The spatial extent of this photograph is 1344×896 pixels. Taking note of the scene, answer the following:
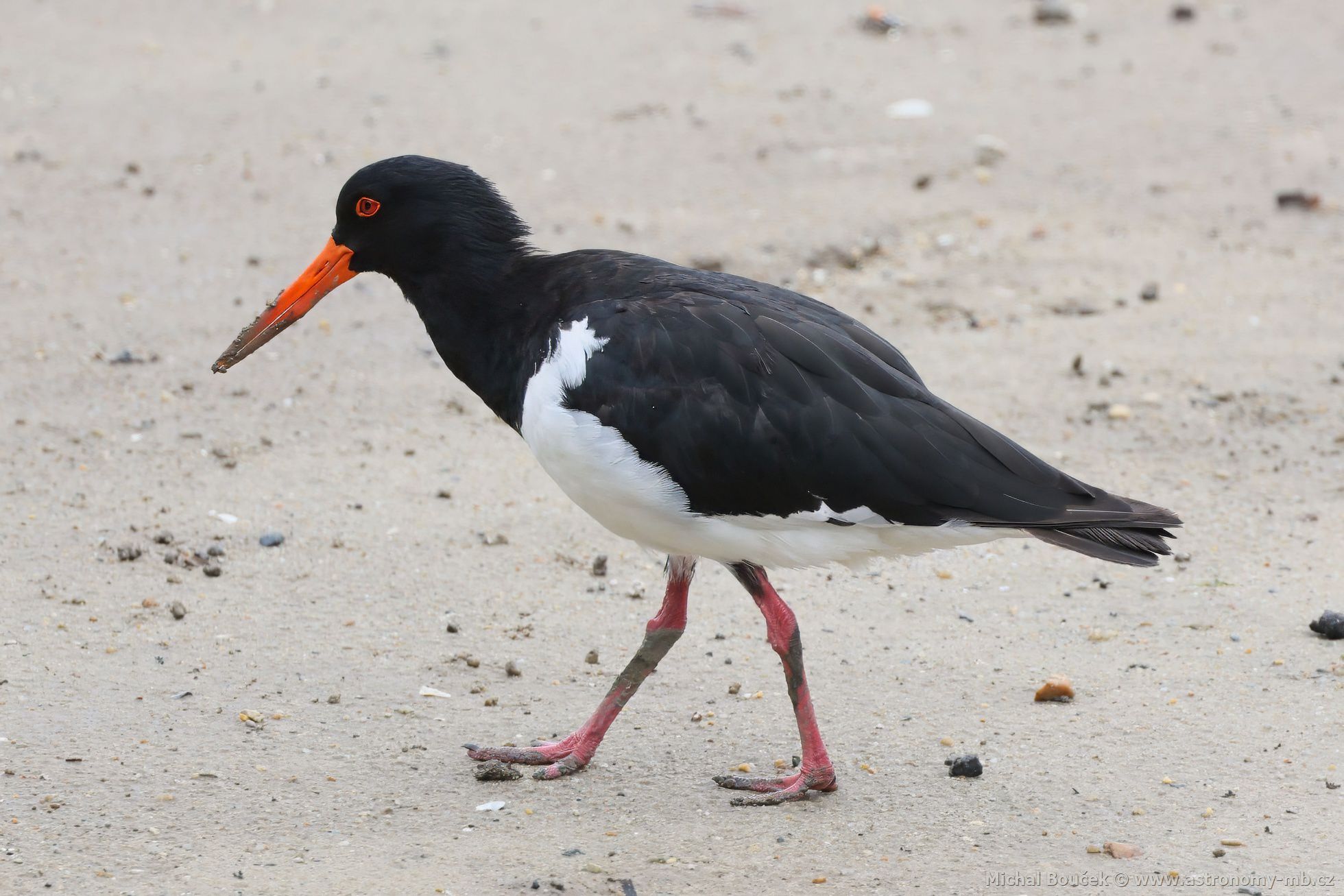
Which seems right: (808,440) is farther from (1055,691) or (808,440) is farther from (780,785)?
(1055,691)

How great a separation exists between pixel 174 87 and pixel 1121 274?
7533mm

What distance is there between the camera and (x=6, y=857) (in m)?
4.59

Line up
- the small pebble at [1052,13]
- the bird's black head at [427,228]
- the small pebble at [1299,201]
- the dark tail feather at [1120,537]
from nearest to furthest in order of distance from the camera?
the dark tail feather at [1120,537] < the bird's black head at [427,228] < the small pebble at [1299,201] < the small pebble at [1052,13]

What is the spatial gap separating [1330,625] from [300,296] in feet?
14.8

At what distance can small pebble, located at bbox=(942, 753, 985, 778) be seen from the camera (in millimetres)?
5348

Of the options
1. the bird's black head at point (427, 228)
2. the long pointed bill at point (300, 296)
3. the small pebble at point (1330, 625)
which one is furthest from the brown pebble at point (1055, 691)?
the long pointed bill at point (300, 296)

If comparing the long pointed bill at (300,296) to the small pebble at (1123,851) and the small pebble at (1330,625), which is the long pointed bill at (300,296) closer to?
the small pebble at (1123,851)

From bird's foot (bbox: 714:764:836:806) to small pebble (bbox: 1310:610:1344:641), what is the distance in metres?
2.38

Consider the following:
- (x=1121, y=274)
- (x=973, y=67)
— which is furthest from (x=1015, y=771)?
(x=973, y=67)

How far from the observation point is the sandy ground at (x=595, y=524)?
504 cm

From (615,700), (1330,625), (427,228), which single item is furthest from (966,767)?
(427,228)

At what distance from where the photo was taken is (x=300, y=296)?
5984 millimetres

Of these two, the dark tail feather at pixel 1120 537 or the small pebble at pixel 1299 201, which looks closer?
the dark tail feather at pixel 1120 537

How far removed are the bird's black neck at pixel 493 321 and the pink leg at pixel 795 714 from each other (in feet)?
3.54
